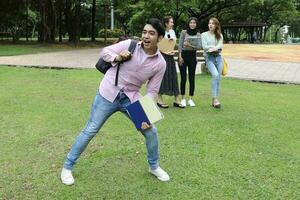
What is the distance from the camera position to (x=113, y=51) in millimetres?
4180

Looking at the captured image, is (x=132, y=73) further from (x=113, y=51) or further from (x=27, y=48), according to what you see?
(x=27, y=48)

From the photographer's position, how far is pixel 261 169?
5.15m

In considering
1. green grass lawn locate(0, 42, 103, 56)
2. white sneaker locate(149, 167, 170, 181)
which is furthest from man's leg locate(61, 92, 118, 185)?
green grass lawn locate(0, 42, 103, 56)

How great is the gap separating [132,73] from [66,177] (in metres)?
1.26

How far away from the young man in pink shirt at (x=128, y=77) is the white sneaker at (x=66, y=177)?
0.01m

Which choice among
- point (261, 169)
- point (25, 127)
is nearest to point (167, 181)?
point (261, 169)

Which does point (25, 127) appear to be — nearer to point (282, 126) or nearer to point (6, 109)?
point (6, 109)

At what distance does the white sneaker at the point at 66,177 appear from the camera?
453 cm

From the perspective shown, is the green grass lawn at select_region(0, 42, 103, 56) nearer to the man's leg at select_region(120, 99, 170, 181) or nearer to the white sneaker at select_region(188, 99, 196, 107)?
the white sneaker at select_region(188, 99, 196, 107)

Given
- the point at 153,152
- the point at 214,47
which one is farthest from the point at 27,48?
the point at 153,152

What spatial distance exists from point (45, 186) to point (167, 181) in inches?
48.2

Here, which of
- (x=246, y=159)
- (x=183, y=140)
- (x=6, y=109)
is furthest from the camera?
(x=6, y=109)

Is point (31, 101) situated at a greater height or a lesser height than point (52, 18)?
lesser

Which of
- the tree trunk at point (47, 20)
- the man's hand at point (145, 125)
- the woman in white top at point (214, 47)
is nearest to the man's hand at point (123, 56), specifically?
the man's hand at point (145, 125)
